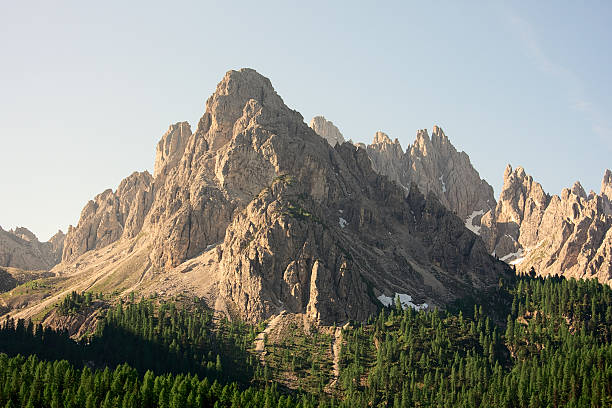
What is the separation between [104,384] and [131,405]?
18.9 meters

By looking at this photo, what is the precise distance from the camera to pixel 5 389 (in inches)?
7052

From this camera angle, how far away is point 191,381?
644ft

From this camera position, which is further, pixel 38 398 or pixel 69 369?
pixel 69 369

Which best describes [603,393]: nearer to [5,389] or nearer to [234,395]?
[234,395]

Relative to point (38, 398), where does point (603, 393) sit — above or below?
above

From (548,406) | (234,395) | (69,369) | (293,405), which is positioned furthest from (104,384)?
(548,406)

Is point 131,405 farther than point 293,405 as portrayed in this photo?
No

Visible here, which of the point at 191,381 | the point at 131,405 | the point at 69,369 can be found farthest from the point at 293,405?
the point at 69,369

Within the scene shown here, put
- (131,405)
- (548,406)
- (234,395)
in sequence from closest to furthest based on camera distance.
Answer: (131,405) → (234,395) → (548,406)

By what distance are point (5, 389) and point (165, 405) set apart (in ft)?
133

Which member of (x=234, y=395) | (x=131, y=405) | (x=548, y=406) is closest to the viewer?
(x=131, y=405)

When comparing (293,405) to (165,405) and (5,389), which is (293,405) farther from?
(5,389)

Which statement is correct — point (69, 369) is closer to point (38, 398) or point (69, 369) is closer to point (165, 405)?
point (38, 398)

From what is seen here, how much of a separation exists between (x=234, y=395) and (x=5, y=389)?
56.8 meters
